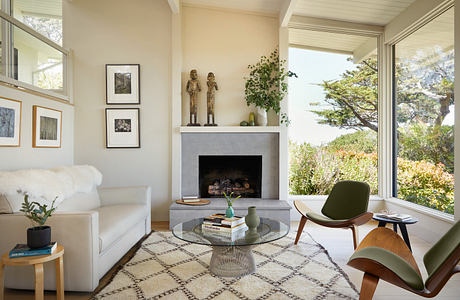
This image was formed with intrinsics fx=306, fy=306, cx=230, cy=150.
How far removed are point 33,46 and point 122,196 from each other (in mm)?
2047

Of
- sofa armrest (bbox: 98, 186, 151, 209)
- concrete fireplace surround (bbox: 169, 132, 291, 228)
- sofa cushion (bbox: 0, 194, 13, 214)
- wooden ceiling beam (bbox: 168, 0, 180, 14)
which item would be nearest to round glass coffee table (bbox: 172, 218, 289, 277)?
sofa armrest (bbox: 98, 186, 151, 209)

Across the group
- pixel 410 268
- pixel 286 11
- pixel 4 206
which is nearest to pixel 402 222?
pixel 410 268

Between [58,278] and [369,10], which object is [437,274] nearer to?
[58,278]

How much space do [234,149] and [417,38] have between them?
2877 mm

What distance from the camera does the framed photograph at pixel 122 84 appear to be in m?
4.61

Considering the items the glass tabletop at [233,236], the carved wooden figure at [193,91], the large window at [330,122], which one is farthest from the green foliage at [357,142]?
the glass tabletop at [233,236]

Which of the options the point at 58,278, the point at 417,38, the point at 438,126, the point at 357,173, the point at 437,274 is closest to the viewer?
the point at 437,274

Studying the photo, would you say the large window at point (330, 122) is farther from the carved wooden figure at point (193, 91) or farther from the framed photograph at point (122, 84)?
the framed photograph at point (122, 84)

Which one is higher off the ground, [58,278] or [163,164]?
[163,164]

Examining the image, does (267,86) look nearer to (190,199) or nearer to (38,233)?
(190,199)

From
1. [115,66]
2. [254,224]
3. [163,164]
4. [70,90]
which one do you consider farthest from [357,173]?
[70,90]

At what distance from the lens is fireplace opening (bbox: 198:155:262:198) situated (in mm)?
4777

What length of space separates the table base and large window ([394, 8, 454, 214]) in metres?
2.43

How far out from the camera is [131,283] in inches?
98.1
